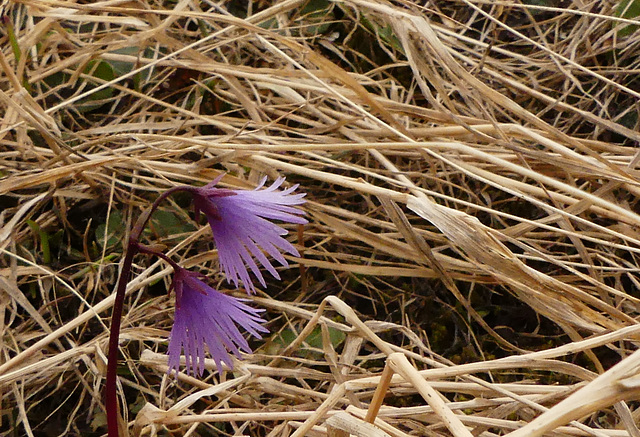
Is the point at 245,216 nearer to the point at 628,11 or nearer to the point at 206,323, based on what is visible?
the point at 206,323

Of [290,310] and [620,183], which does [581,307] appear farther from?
[290,310]

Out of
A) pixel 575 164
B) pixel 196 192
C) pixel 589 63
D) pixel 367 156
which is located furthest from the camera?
pixel 589 63

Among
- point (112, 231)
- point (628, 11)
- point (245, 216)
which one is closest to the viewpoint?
point (245, 216)

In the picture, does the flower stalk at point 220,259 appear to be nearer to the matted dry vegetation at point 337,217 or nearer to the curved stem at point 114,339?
the curved stem at point 114,339

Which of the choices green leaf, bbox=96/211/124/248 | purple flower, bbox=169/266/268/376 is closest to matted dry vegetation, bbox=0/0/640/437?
green leaf, bbox=96/211/124/248

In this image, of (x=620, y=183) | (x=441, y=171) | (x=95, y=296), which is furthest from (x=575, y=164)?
(x=95, y=296)

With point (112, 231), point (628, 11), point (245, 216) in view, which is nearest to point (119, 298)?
point (245, 216)

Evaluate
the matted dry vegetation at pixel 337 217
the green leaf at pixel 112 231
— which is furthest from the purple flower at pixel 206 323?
the green leaf at pixel 112 231

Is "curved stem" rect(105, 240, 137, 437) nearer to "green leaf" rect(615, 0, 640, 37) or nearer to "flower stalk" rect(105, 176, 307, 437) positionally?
"flower stalk" rect(105, 176, 307, 437)
